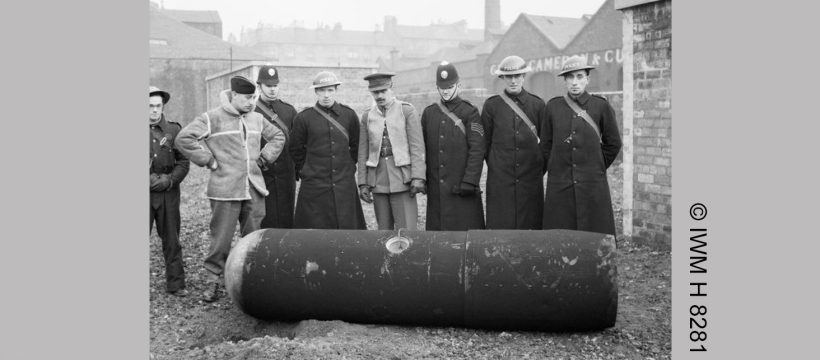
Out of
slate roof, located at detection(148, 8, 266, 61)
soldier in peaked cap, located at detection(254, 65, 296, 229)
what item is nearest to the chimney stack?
slate roof, located at detection(148, 8, 266, 61)

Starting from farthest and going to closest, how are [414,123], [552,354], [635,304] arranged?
[414,123]
[635,304]
[552,354]

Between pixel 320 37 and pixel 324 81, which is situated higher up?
pixel 320 37

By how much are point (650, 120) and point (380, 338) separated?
15.2 feet

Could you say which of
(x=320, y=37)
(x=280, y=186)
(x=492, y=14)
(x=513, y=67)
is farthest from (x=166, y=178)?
(x=320, y=37)

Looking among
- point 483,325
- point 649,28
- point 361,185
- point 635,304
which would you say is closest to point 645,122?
point 649,28

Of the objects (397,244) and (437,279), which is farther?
(397,244)

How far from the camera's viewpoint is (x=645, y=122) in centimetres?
840

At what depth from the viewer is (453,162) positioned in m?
6.78

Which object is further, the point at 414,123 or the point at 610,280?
the point at 414,123

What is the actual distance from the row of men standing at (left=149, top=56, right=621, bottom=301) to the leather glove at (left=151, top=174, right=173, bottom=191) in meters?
0.33

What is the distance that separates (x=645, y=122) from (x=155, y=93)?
519 centimetres

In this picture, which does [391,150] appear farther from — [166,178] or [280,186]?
[166,178]

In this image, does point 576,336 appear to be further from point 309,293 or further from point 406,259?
point 309,293

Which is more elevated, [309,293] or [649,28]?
[649,28]
